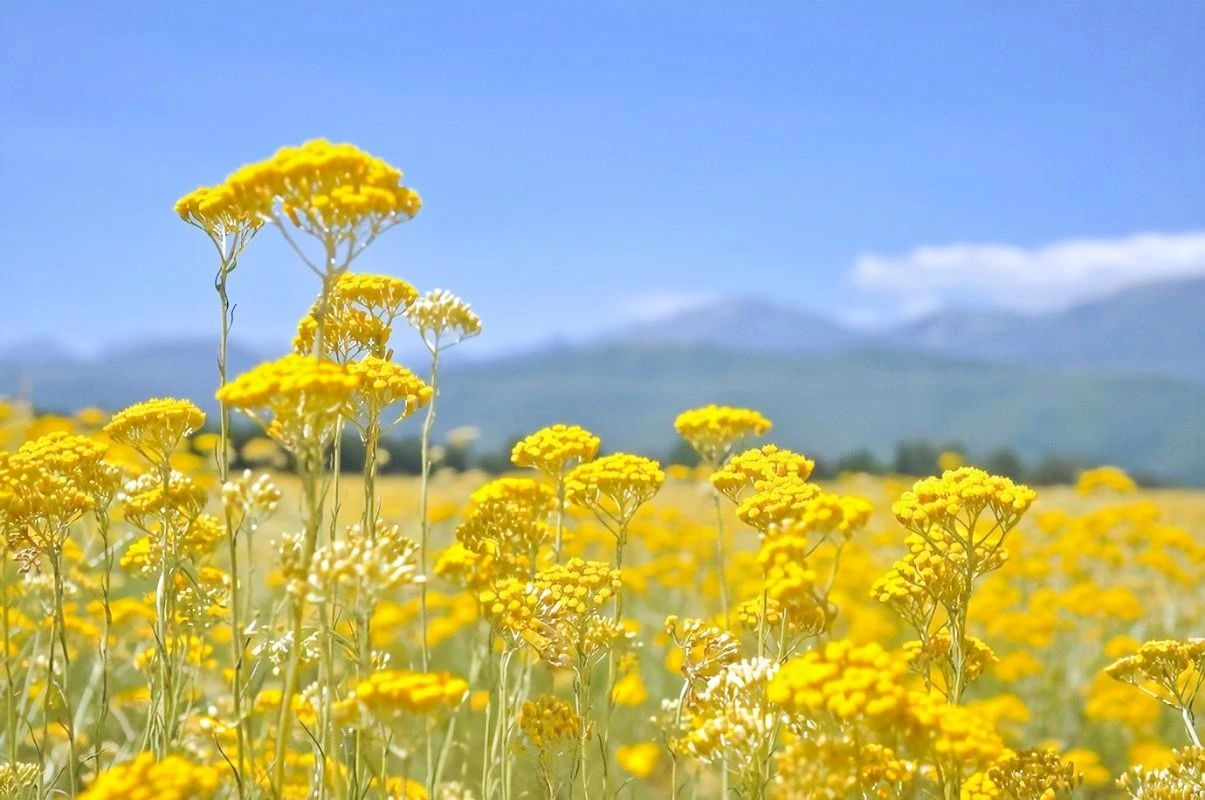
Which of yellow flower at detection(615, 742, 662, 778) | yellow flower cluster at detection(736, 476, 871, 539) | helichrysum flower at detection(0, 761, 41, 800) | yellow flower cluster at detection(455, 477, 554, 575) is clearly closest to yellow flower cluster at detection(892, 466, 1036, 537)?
yellow flower cluster at detection(736, 476, 871, 539)

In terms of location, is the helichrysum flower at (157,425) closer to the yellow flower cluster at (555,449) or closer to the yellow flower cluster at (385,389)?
the yellow flower cluster at (385,389)

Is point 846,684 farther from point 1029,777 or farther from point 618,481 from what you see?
point 618,481

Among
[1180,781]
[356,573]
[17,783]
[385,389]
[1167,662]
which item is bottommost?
[17,783]

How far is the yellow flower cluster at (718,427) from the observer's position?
15.8ft

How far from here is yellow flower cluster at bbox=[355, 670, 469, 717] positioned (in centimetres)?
257

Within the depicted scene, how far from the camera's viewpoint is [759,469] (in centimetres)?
412

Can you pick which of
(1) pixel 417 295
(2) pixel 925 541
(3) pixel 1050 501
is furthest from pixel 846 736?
(3) pixel 1050 501

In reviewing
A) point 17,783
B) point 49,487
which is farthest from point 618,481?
point 17,783

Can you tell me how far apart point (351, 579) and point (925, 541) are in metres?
2.15

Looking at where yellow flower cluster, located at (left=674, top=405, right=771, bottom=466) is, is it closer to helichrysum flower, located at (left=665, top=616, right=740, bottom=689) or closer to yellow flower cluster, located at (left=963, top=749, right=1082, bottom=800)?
helichrysum flower, located at (left=665, top=616, right=740, bottom=689)

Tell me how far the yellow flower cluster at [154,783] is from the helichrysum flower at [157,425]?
1.80 metres

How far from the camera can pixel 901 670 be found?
2508 millimetres

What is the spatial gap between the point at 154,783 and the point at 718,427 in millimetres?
3089

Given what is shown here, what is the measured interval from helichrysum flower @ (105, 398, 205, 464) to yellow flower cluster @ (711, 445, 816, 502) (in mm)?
2108
